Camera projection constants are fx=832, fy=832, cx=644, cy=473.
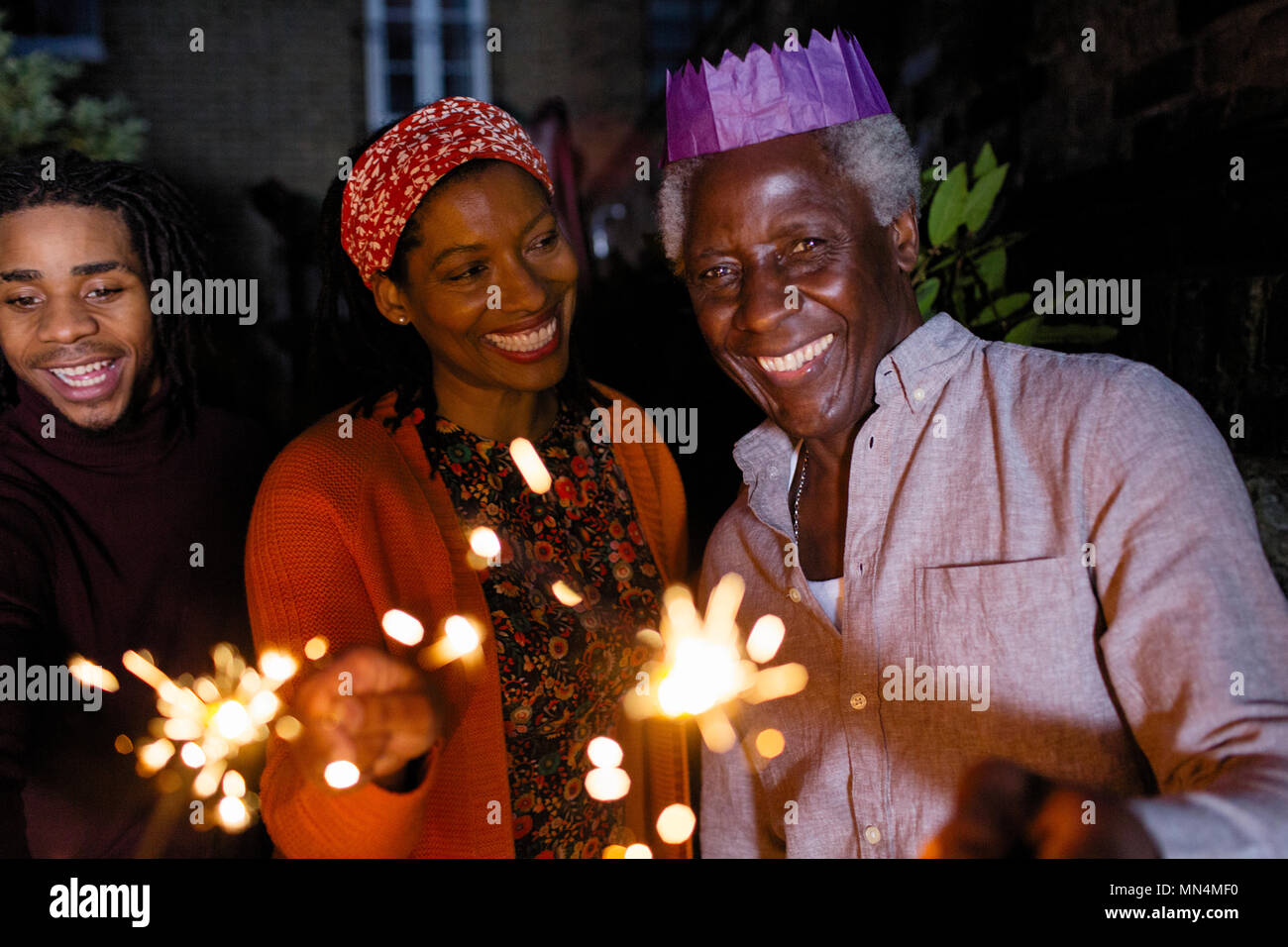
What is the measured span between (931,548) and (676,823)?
3.13ft

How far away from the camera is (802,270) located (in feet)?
4.85

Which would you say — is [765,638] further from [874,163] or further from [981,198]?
[981,198]

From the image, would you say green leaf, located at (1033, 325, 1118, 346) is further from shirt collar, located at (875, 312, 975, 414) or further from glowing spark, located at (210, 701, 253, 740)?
glowing spark, located at (210, 701, 253, 740)

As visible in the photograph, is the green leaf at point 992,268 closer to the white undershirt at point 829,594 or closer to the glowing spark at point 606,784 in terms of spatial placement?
the white undershirt at point 829,594

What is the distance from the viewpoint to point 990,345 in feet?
4.90

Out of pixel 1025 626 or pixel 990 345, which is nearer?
pixel 1025 626

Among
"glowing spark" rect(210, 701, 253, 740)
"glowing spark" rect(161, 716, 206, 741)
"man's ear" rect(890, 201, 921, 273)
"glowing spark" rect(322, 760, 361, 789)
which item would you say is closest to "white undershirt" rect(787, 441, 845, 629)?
"man's ear" rect(890, 201, 921, 273)

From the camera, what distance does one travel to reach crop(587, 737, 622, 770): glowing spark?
1.81 meters

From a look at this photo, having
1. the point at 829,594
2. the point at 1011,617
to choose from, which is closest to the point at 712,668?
the point at 829,594

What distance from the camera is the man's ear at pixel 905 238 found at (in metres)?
1.56

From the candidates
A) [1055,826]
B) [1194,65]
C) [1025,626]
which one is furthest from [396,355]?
[1194,65]

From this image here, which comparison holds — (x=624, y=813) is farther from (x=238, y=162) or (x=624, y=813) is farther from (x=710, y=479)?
(x=238, y=162)

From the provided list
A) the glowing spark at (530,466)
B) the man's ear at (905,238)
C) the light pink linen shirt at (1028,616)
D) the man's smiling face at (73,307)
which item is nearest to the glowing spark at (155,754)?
the man's smiling face at (73,307)
